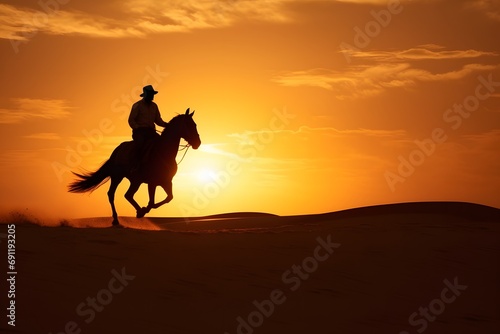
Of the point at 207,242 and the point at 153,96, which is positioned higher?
the point at 153,96

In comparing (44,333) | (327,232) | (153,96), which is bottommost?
(44,333)

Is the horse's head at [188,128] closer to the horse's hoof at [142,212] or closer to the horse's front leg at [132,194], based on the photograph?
the horse's front leg at [132,194]

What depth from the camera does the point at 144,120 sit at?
16844 mm

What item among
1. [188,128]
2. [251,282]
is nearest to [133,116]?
[188,128]

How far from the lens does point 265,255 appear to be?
41.0ft

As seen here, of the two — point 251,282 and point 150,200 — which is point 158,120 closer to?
point 150,200

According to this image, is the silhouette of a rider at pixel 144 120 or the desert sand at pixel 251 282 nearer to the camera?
the desert sand at pixel 251 282

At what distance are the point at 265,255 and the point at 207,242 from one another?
1.20 metres

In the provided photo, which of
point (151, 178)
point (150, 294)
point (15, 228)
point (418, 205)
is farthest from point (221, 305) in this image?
point (418, 205)

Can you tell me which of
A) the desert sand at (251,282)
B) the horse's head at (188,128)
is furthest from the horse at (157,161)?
the desert sand at (251,282)

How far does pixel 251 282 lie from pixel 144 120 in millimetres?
6927

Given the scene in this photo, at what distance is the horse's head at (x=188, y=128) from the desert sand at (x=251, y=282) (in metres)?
3.20

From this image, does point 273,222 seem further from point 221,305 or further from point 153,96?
point 221,305

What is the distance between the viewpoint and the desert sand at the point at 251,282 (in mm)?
8953
